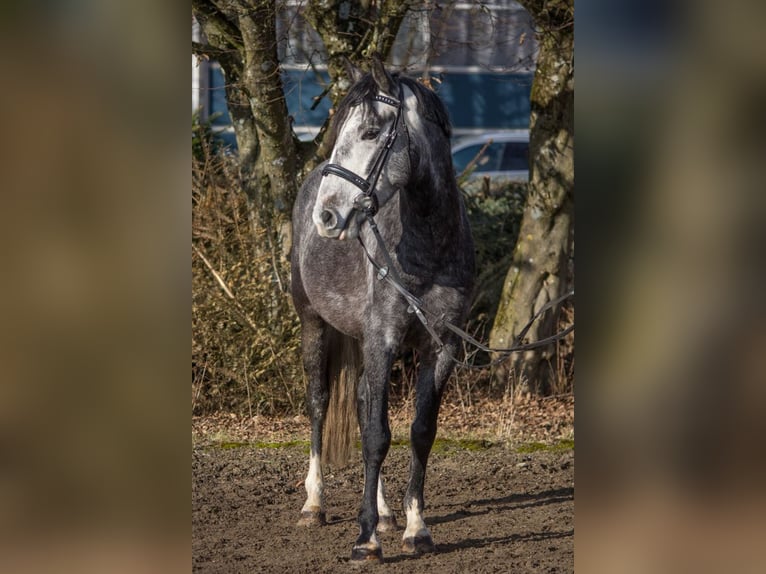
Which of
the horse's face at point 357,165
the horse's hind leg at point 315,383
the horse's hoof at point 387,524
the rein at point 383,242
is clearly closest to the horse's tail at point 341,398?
the horse's hind leg at point 315,383

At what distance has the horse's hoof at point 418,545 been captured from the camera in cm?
439

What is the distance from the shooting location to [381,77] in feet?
13.1

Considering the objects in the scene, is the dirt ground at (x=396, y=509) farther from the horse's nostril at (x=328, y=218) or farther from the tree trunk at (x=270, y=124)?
the tree trunk at (x=270, y=124)

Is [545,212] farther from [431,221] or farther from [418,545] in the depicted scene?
[418,545]

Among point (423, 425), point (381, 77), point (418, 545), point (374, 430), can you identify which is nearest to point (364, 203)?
point (381, 77)

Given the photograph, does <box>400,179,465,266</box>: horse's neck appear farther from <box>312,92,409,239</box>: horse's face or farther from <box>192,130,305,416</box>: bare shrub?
<box>192,130,305,416</box>: bare shrub

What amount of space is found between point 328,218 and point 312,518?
6.54 ft

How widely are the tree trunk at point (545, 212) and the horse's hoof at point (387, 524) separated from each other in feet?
10.2

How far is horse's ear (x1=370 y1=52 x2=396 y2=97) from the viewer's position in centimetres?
394

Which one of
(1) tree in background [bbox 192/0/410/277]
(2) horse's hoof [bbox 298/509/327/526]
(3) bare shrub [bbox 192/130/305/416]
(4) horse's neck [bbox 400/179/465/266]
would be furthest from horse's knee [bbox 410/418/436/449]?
(1) tree in background [bbox 192/0/410/277]
